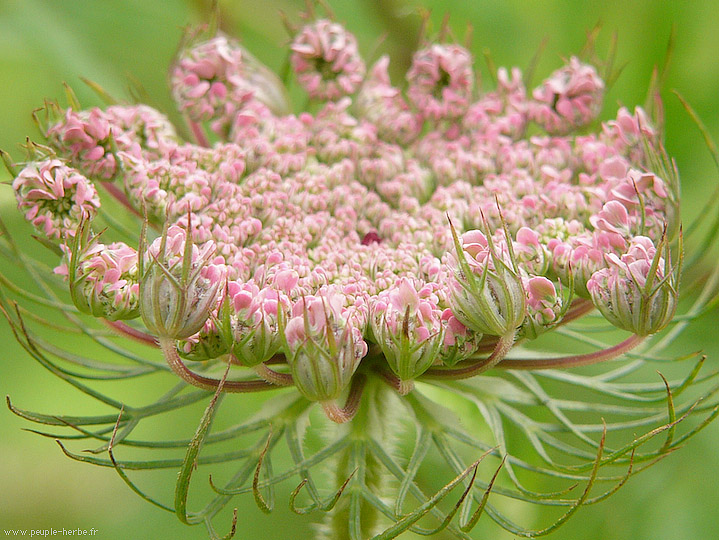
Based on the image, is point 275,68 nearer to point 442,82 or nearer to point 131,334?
point 442,82

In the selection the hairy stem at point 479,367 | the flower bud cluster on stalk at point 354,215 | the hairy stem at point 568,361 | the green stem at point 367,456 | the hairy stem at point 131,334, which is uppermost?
the flower bud cluster on stalk at point 354,215

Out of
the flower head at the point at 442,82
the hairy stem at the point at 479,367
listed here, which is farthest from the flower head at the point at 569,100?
the hairy stem at the point at 479,367

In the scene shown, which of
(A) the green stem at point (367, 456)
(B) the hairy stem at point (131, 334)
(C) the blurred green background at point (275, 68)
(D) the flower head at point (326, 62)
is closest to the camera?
(B) the hairy stem at point (131, 334)

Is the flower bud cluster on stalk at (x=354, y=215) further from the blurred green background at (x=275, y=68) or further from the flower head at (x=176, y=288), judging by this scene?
the blurred green background at (x=275, y=68)

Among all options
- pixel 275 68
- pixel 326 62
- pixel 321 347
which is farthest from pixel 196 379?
pixel 275 68

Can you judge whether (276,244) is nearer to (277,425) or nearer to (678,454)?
(277,425)

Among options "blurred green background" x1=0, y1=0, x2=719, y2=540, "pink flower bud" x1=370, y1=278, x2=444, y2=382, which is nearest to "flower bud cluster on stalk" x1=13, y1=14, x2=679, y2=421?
"pink flower bud" x1=370, y1=278, x2=444, y2=382
